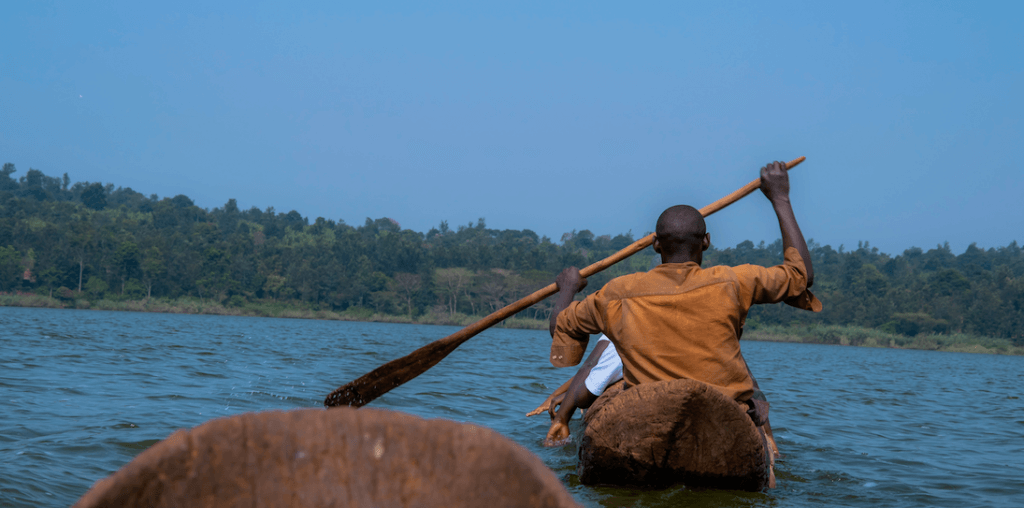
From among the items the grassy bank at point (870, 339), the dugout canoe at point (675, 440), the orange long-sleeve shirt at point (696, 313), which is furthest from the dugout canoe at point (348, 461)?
the grassy bank at point (870, 339)

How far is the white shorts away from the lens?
4203 mm

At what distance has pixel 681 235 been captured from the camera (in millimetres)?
2814

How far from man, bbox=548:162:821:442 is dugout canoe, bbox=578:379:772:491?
0.52 feet

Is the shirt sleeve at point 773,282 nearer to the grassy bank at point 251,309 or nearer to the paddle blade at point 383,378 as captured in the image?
the paddle blade at point 383,378

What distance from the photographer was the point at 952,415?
27.2 ft

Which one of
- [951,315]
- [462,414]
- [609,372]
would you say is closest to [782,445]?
[609,372]

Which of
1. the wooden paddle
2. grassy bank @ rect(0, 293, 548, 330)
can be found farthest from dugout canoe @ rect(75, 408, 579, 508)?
grassy bank @ rect(0, 293, 548, 330)

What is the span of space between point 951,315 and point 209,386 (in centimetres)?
5815

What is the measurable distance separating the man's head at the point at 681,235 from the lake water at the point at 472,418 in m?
0.94

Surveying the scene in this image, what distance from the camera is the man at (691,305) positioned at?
2.67 m

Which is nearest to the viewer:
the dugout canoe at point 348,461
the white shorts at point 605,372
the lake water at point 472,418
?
the dugout canoe at point 348,461

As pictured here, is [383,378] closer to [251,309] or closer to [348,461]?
[348,461]

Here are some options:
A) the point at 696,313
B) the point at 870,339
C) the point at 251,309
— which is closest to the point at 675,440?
the point at 696,313

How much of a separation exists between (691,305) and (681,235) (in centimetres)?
30
